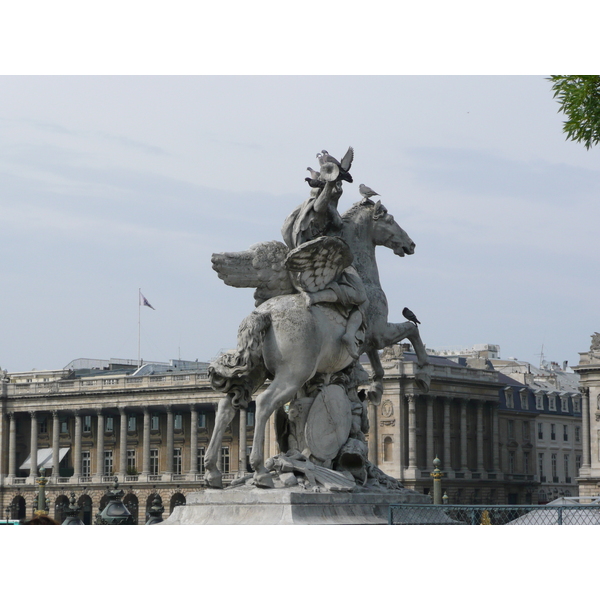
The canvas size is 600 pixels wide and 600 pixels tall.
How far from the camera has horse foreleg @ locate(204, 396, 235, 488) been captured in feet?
45.6

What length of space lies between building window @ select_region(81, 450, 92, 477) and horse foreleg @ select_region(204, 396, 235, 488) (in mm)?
110068

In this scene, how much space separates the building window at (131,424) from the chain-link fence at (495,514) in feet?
358

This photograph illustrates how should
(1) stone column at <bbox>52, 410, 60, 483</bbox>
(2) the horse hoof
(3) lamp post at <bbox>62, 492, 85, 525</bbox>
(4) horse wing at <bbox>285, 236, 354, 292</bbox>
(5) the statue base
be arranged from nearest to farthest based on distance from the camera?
(5) the statue base, (2) the horse hoof, (4) horse wing at <bbox>285, 236, 354, 292</bbox>, (3) lamp post at <bbox>62, 492, 85, 525</bbox>, (1) stone column at <bbox>52, 410, 60, 483</bbox>

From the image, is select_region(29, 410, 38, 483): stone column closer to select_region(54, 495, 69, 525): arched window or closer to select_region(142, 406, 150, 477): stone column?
select_region(54, 495, 69, 525): arched window

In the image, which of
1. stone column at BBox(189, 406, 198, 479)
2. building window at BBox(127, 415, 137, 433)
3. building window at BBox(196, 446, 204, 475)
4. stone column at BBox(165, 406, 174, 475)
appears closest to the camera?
building window at BBox(196, 446, 204, 475)

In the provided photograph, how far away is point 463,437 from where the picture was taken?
11700 cm

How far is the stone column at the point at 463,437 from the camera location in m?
117

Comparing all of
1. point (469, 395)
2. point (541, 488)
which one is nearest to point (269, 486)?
point (469, 395)

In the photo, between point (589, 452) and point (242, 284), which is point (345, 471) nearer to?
point (242, 284)

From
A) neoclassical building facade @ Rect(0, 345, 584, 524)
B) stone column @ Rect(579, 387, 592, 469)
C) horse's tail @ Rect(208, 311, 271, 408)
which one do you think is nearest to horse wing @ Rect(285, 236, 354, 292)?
horse's tail @ Rect(208, 311, 271, 408)

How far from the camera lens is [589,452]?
10600cm

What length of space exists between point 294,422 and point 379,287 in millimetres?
1652

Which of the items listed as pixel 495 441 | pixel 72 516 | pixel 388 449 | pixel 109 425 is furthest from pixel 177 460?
pixel 72 516
